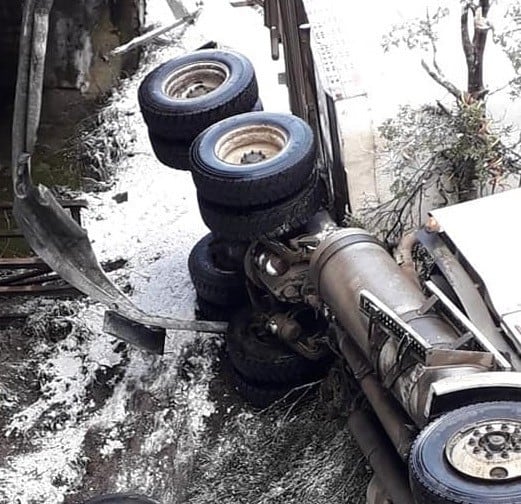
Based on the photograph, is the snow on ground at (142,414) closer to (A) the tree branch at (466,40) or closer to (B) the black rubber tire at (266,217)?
(B) the black rubber tire at (266,217)

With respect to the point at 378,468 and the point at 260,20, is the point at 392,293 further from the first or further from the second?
the point at 260,20

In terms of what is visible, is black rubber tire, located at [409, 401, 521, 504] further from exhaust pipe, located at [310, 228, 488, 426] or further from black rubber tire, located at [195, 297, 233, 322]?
black rubber tire, located at [195, 297, 233, 322]

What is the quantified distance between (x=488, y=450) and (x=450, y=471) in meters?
0.18

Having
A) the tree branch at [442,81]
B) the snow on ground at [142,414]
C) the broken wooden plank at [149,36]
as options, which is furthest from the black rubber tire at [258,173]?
the broken wooden plank at [149,36]

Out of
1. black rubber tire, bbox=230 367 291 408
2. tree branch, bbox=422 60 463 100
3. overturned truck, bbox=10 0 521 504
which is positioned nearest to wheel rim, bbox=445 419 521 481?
overturned truck, bbox=10 0 521 504

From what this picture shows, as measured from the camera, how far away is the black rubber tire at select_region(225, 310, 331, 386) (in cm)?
751

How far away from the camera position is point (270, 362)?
24.7ft

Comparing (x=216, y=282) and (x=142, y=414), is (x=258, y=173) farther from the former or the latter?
(x=142, y=414)

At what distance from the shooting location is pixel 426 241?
621 cm

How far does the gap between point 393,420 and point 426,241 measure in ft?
3.28

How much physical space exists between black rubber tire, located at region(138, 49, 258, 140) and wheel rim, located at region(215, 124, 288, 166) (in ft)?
1.50

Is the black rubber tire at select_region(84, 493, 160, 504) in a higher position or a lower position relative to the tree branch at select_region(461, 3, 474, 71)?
lower

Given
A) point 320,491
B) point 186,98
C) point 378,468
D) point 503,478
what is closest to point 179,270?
point 186,98

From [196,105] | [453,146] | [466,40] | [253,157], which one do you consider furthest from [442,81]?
[196,105]
